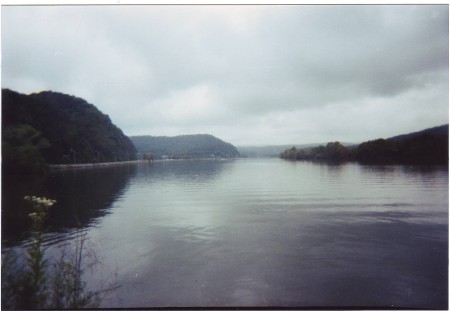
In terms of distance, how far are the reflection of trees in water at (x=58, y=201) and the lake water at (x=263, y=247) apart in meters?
0.15

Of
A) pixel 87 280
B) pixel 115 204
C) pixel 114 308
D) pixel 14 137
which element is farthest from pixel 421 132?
pixel 115 204

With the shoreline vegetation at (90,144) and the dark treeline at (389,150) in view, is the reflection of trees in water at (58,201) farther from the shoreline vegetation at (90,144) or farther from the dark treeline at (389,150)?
the dark treeline at (389,150)

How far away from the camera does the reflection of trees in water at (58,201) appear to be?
56.3 ft

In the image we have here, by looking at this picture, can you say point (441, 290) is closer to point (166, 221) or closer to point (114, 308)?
point (114, 308)

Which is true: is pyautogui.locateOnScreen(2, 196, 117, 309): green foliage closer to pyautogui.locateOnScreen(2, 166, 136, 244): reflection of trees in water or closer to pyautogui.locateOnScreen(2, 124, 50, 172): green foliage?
pyautogui.locateOnScreen(2, 166, 136, 244): reflection of trees in water

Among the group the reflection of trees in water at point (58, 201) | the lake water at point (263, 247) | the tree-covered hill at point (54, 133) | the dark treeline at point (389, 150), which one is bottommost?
the lake water at point (263, 247)

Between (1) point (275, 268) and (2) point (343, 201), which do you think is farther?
(2) point (343, 201)

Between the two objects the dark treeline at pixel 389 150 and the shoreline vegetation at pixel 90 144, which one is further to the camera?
the dark treeline at pixel 389 150

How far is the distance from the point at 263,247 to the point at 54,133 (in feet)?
88.0

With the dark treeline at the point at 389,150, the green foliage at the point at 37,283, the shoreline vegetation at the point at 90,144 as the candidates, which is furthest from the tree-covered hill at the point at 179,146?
the green foliage at the point at 37,283

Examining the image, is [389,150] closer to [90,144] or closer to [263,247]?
[263,247]

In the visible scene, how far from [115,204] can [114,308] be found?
2226 centimetres

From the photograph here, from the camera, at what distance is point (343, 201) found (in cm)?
2984

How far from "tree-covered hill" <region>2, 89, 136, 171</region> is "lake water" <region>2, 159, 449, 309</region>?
211 centimetres
